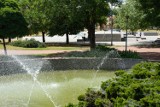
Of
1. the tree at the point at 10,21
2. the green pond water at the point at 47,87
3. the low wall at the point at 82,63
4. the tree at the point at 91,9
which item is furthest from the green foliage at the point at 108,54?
the tree at the point at 10,21

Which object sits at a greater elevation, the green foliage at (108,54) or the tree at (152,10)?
the tree at (152,10)

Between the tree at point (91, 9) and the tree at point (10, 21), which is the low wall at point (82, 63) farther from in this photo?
the tree at point (91, 9)

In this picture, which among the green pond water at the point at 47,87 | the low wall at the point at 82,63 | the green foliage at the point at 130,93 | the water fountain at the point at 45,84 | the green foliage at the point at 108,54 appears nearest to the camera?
the green foliage at the point at 130,93

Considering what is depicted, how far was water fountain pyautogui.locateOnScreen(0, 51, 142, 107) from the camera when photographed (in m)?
14.4

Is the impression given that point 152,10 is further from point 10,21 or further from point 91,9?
point 10,21

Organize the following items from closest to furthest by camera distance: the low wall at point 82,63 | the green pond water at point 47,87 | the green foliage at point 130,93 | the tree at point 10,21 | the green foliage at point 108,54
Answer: the green foliage at point 130,93, the green pond water at point 47,87, the low wall at point 82,63, the green foliage at point 108,54, the tree at point 10,21

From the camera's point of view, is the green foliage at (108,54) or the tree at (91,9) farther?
the tree at (91,9)

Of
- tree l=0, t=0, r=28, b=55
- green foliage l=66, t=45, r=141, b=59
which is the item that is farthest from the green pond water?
tree l=0, t=0, r=28, b=55

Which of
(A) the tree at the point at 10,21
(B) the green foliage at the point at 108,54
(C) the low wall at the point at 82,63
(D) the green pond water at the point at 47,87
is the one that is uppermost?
(A) the tree at the point at 10,21

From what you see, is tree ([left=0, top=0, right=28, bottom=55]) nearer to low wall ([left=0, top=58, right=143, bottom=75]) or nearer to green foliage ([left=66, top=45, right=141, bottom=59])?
green foliage ([left=66, top=45, right=141, bottom=59])

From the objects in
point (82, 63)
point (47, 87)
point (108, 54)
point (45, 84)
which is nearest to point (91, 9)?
point (108, 54)

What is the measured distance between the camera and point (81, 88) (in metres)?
17.1

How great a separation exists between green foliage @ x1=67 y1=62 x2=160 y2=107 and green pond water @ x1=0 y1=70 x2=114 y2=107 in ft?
14.9

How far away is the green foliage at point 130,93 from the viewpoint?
7531 mm
